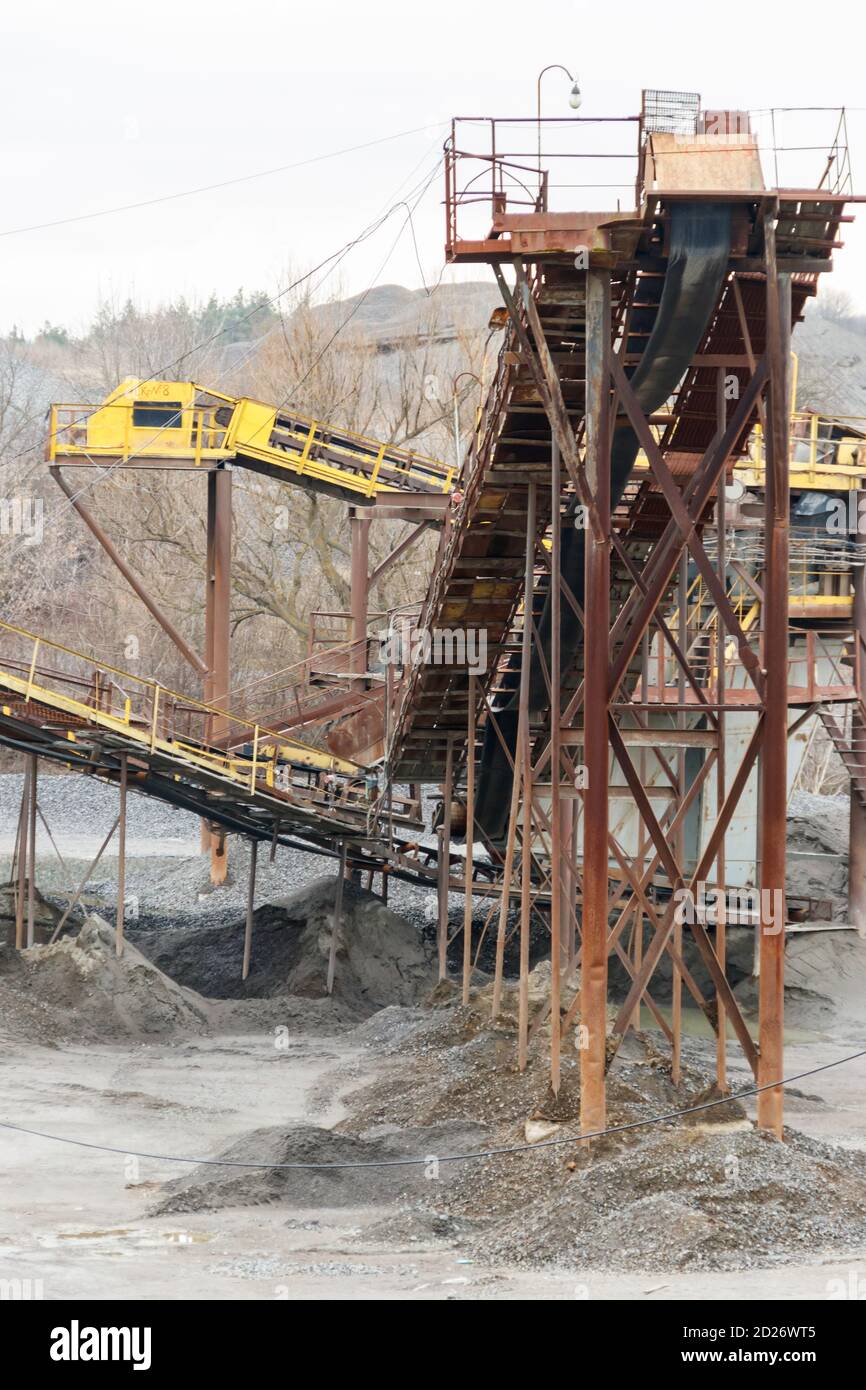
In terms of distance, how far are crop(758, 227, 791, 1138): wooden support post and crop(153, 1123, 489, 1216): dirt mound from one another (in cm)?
344

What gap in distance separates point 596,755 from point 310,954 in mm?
14379

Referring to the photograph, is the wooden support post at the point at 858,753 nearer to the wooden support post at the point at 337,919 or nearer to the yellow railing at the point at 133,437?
the wooden support post at the point at 337,919

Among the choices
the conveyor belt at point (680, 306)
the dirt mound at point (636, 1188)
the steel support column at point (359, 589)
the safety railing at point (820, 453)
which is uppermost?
the conveyor belt at point (680, 306)

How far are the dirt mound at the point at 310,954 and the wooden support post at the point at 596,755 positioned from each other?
12.4 meters

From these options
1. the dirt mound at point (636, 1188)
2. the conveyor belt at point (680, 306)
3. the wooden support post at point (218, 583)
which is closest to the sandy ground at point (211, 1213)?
the dirt mound at point (636, 1188)

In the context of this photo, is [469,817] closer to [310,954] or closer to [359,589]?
[310,954]

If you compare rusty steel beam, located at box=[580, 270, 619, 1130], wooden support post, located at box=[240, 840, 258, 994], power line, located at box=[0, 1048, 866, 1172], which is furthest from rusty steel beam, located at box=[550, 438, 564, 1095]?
wooden support post, located at box=[240, 840, 258, 994]

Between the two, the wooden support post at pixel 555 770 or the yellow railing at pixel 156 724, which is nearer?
the wooden support post at pixel 555 770

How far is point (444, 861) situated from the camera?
1078 inches

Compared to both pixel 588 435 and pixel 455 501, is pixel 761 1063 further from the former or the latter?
pixel 455 501

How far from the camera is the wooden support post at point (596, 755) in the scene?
14625 mm

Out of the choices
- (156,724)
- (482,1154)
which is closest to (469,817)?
(156,724)

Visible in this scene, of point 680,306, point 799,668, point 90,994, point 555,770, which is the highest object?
point 680,306

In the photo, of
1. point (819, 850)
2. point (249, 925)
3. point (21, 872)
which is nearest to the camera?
point (21, 872)
